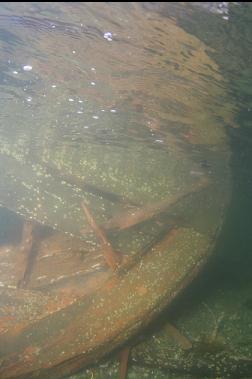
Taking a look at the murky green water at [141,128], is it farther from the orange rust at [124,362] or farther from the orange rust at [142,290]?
the orange rust at [142,290]

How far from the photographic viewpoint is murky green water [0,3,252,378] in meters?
6.06

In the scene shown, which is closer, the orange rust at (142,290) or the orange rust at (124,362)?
the orange rust at (124,362)

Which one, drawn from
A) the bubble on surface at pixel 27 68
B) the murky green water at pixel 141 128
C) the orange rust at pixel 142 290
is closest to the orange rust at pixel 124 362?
the murky green water at pixel 141 128

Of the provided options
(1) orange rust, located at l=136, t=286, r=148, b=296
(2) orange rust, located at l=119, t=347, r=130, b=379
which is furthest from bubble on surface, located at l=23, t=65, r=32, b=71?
(2) orange rust, located at l=119, t=347, r=130, b=379

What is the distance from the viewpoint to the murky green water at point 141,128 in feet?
19.9

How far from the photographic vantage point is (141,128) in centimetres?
1266

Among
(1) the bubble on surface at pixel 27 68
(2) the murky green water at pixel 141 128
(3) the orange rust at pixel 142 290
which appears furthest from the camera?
(1) the bubble on surface at pixel 27 68

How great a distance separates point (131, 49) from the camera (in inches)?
268

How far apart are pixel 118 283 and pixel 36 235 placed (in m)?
5.36

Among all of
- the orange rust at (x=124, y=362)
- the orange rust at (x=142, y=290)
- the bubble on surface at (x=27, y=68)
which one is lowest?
the orange rust at (x=124, y=362)

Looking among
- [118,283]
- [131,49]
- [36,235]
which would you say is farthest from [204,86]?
[36,235]

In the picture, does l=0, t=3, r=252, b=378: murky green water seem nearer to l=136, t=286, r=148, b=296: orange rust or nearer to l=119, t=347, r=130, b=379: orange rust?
l=119, t=347, r=130, b=379: orange rust

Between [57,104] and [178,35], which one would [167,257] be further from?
[57,104]

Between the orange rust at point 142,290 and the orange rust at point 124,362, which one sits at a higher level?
the orange rust at point 142,290
